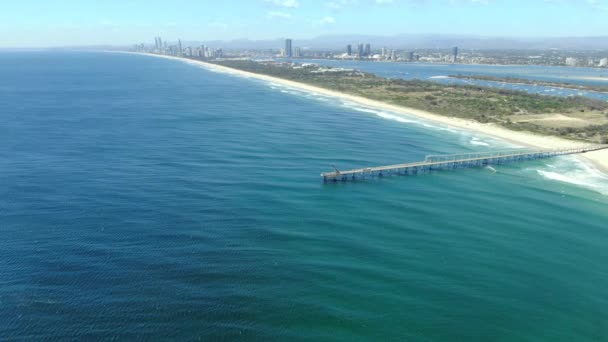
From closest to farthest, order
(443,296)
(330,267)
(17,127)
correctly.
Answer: (443,296), (330,267), (17,127)

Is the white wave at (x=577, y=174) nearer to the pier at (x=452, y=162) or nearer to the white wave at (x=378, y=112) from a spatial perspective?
the pier at (x=452, y=162)

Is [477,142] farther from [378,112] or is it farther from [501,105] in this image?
[501,105]

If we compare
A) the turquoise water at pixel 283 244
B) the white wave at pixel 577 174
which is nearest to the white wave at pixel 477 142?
the turquoise water at pixel 283 244

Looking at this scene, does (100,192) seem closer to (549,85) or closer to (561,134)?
(561,134)

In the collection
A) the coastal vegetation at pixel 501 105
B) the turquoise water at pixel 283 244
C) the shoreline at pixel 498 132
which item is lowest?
the turquoise water at pixel 283 244

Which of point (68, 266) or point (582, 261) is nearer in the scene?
point (68, 266)

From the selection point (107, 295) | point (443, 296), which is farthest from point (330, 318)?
point (107, 295)

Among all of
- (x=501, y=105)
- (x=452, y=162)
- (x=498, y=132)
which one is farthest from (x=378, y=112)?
(x=452, y=162)
